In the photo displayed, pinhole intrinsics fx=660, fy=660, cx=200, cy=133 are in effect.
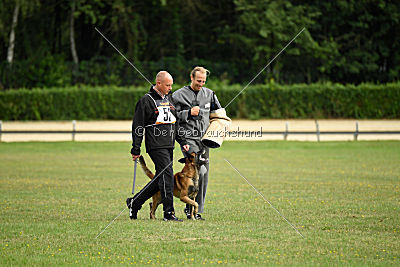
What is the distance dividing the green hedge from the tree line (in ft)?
9.48

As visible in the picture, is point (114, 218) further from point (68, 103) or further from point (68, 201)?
point (68, 103)

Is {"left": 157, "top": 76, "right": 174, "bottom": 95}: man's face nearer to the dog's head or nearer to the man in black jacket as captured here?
the man in black jacket

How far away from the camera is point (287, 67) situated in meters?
46.9

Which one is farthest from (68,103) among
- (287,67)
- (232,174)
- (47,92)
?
(232,174)

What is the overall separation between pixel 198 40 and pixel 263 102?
11.8 meters

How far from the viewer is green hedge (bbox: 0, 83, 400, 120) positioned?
1651 inches

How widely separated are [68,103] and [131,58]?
675cm

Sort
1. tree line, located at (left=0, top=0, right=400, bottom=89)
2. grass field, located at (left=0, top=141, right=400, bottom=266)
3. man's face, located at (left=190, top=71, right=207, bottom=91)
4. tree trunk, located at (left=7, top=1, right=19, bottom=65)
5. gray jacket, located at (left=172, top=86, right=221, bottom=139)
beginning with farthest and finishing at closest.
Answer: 1. tree line, located at (left=0, top=0, right=400, bottom=89)
2. tree trunk, located at (left=7, top=1, right=19, bottom=65)
3. gray jacket, located at (left=172, top=86, right=221, bottom=139)
4. man's face, located at (left=190, top=71, right=207, bottom=91)
5. grass field, located at (left=0, top=141, right=400, bottom=266)

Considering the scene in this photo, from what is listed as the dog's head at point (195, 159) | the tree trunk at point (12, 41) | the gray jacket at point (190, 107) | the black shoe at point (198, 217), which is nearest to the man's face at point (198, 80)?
the gray jacket at point (190, 107)

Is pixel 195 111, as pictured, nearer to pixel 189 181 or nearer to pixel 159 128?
pixel 159 128

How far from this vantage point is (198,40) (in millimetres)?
51562

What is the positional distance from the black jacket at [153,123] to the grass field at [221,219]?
114 centimetres

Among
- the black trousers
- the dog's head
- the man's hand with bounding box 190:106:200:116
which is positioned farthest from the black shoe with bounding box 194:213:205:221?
the man's hand with bounding box 190:106:200:116

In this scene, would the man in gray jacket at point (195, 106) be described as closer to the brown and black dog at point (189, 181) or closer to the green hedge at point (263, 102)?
the brown and black dog at point (189, 181)
